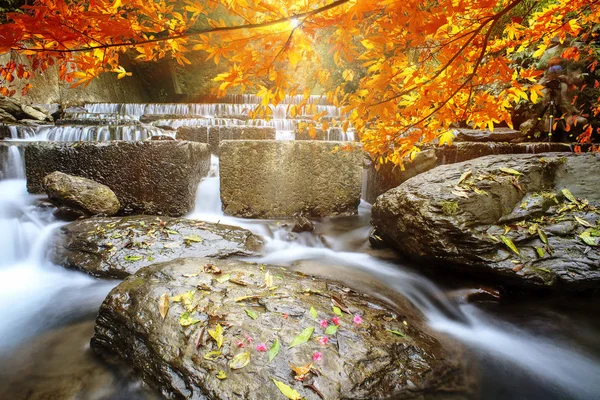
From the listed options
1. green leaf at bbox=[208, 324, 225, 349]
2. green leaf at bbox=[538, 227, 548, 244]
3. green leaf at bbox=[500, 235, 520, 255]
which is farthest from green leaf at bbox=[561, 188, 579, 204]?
green leaf at bbox=[208, 324, 225, 349]

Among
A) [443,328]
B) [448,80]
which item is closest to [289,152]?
[448,80]

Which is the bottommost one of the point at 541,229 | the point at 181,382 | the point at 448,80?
the point at 181,382

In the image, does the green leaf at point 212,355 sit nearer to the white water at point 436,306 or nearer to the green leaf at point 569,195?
the white water at point 436,306

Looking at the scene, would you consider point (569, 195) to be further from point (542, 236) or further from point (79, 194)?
point (79, 194)

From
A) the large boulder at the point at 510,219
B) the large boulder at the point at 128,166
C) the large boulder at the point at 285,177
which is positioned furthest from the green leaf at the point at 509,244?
the large boulder at the point at 128,166

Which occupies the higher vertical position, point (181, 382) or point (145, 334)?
point (145, 334)

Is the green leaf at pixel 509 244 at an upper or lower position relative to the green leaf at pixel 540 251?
upper

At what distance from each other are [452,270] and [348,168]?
228 cm

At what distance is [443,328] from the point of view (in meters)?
2.58

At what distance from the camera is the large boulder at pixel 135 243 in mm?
3172

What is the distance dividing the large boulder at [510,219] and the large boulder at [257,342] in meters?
1.13

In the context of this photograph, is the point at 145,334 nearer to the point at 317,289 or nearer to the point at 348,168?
the point at 317,289

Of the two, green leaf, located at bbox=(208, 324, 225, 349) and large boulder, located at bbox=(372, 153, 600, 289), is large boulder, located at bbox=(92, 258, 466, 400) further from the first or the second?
large boulder, located at bbox=(372, 153, 600, 289)

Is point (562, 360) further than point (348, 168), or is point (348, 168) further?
point (348, 168)
